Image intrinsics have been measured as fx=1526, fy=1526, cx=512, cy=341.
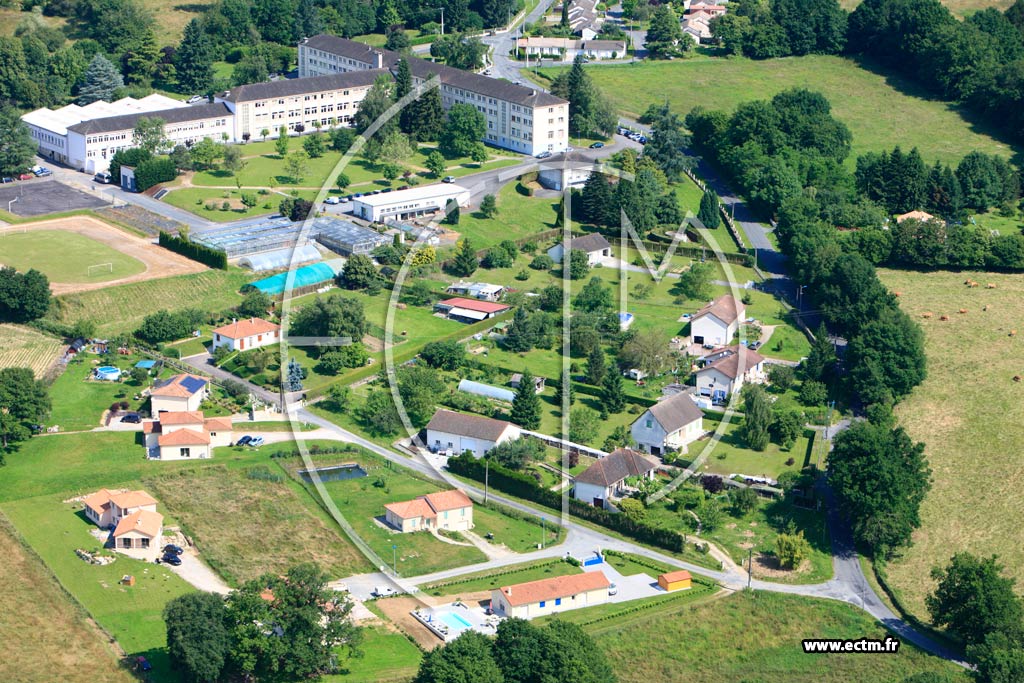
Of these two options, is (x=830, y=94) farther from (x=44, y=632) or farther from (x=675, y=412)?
(x=44, y=632)

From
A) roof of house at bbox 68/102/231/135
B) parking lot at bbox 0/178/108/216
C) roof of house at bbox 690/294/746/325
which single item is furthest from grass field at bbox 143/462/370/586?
roof of house at bbox 68/102/231/135

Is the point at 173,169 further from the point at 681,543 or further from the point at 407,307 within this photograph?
the point at 681,543

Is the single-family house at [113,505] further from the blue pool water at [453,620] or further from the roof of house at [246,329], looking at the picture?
the roof of house at [246,329]

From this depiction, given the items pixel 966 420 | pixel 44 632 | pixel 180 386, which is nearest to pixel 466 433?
pixel 180 386

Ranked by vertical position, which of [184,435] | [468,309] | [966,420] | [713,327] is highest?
[468,309]

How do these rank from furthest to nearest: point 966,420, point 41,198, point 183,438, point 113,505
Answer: point 41,198 < point 966,420 < point 183,438 < point 113,505

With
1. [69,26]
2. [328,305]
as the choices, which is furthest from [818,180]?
[69,26]

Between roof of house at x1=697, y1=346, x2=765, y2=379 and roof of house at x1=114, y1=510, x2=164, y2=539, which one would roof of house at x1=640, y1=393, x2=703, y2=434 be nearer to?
roof of house at x1=697, y1=346, x2=765, y2=379
